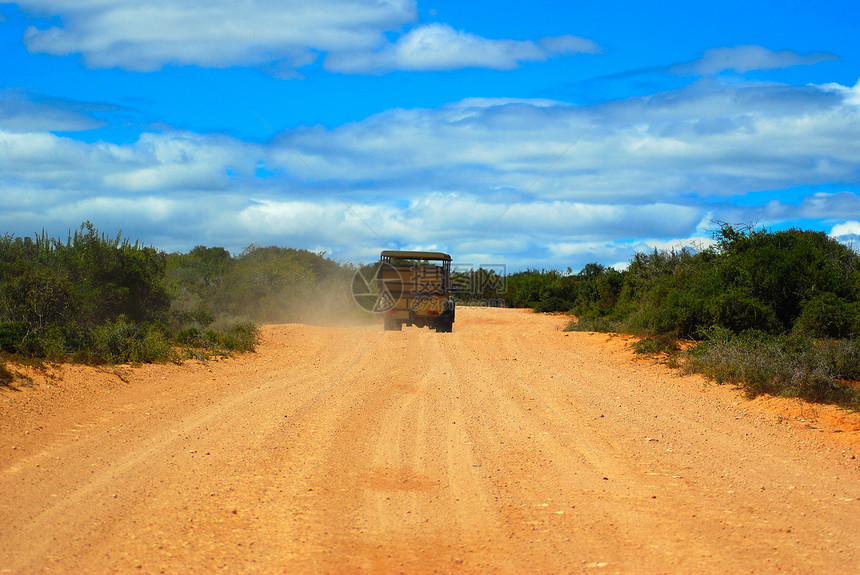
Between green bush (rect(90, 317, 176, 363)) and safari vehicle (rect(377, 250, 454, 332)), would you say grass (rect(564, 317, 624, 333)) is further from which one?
green bush (rect(90, 317, 176, 363))

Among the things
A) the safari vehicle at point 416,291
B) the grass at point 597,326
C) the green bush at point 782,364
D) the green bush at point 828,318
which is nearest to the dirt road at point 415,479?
the green bush at point 782,364

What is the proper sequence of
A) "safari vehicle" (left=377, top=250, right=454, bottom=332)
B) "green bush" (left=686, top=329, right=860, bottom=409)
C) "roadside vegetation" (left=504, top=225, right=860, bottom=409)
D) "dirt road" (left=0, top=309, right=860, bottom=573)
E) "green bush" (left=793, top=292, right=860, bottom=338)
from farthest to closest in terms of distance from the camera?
"safari vehicle" (left=377, top=250, right=454, bottom=332)
"green bush" (left=793, top=292, right=860, bottom=338)
"roadside vegetation" (left=504, top=225, right=860, bottom=409)
"green bush" (left=686, top=329, right=860, bottom=409)
"dirt road" (left=0, top=309, right=860, bottom=573)

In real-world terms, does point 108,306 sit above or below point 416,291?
below

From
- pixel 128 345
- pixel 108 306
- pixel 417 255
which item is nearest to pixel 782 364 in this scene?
pixel 128 345

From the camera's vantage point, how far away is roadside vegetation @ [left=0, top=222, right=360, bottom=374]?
11.5 metres

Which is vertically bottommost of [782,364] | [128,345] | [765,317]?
[128,345]

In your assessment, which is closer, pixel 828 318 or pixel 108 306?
pixel 828 318

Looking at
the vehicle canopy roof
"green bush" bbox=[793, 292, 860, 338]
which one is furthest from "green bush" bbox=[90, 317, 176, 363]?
"green bush" bbox=[793, 292, 860, 338]

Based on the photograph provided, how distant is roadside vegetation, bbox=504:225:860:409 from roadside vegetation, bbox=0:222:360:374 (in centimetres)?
1054

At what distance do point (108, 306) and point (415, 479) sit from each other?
11959 millimetres

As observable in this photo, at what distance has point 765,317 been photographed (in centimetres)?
1521

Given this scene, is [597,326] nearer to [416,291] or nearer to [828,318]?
[416,291]

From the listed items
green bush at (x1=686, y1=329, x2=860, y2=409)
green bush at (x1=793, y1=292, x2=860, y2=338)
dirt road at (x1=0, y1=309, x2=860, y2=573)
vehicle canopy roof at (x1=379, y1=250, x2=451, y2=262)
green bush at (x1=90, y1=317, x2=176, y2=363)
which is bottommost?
→ dirt road at (x1=0, y1=309, x2=860, y2=573)

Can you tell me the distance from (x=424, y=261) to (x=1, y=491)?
22.3 m
